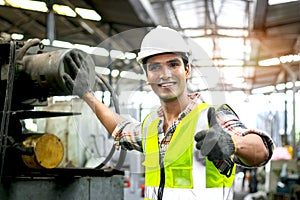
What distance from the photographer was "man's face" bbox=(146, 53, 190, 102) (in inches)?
58.9

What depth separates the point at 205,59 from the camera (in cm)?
137

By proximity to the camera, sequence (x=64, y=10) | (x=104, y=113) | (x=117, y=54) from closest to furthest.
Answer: (x=117, y=54) → (x=104, y=113) → (x=64, y=10)

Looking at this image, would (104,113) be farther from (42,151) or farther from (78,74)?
(42,151)

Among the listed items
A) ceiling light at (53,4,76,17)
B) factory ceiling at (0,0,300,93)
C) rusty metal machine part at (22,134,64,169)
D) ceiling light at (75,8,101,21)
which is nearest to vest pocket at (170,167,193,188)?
rusty metal machine part at (22,134,64,169)

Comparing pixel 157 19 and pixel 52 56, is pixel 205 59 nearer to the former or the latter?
pixel 52 56

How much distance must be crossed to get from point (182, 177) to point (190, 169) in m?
0.04

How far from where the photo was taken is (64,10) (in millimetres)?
5492

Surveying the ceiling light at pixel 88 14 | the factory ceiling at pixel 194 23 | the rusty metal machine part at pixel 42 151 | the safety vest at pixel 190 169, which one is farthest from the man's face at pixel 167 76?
the ceiling light at pixel 88 14

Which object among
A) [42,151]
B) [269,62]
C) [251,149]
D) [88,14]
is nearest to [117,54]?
[251,149]

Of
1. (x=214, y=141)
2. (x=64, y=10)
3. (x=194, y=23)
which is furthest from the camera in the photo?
(x=194, y=23)

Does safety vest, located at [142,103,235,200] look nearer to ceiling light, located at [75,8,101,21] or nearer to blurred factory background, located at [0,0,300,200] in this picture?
blurred factory background, located at [0,0,300,200]

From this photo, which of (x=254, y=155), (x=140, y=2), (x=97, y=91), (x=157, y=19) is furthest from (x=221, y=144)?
(x=157, y=19)

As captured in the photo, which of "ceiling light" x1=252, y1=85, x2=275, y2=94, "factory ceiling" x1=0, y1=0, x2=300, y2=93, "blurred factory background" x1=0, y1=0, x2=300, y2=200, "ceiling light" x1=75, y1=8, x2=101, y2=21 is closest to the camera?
"blurred factory background" x1=0, y1=0, x2=300, y2=200

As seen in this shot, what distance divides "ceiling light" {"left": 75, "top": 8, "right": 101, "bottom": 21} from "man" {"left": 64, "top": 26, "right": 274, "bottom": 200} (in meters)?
4.05
